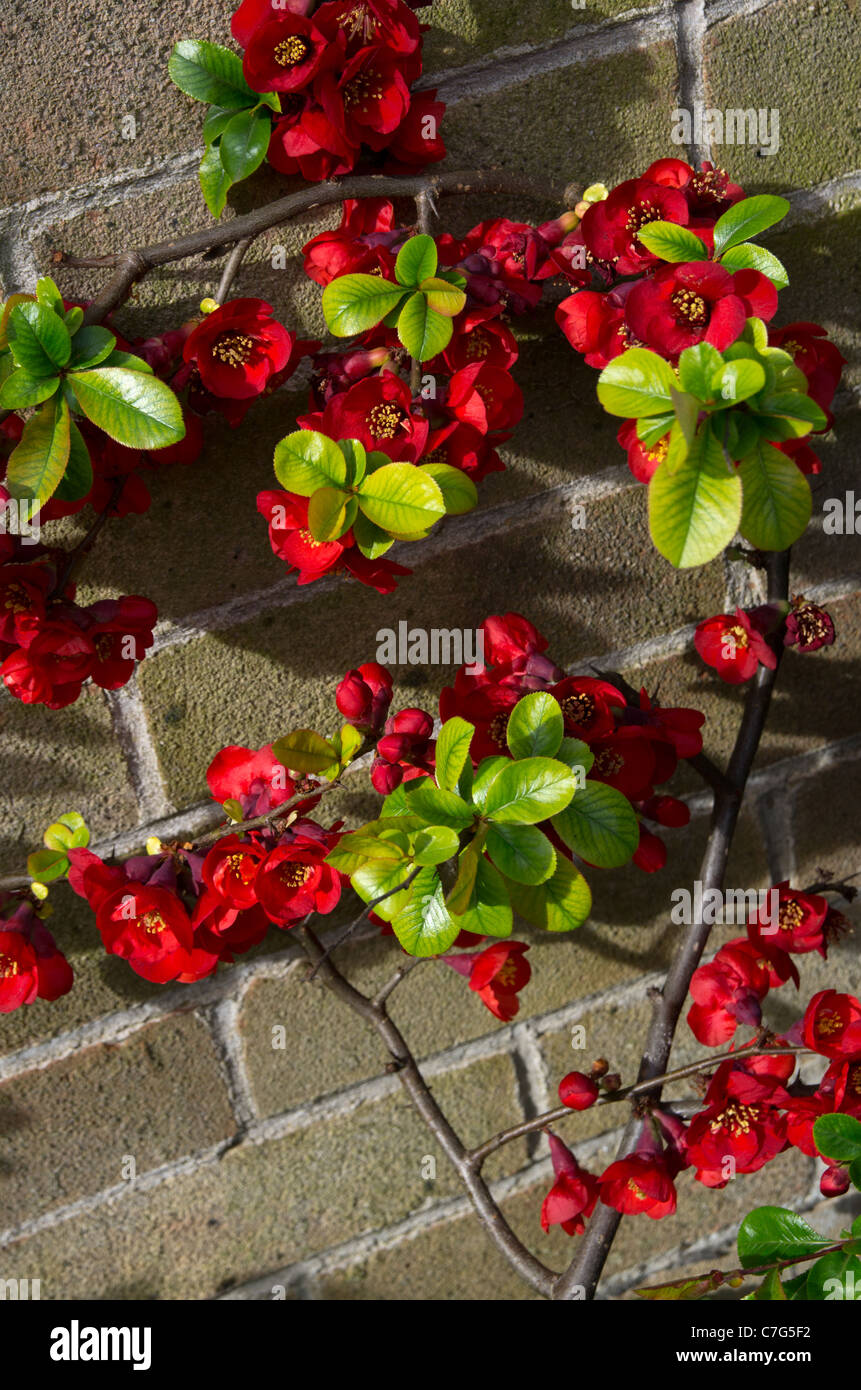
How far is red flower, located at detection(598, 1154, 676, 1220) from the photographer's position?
0.95 metres

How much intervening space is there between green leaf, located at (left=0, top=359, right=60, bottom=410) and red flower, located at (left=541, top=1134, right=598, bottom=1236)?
0.82 m

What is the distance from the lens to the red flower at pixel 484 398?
32.6 inches

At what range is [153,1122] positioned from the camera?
3.87 feet

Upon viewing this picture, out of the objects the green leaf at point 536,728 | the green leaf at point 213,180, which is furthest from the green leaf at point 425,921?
the green leaf at point 213,180

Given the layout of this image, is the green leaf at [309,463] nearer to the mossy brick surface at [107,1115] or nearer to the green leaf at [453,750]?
the green leaf at [453,750]

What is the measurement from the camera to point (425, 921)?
0.74 m

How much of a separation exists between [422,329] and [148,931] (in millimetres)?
556

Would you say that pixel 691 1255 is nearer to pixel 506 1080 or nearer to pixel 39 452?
pixel 506 1080

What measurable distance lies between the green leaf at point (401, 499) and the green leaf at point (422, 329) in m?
0.12

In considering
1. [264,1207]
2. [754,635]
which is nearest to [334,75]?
[754,635]

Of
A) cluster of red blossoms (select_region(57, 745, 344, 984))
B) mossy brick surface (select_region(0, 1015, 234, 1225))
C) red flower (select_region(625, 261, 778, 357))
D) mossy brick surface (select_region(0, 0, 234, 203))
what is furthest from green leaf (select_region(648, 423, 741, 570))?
mossy brick surface (select_region(0, 1015, 234, 1225))

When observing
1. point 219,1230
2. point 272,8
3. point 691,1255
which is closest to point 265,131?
point 272,8

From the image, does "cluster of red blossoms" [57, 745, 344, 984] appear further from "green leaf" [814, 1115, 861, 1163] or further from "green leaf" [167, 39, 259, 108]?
"green leaf" [167, 39, 259, 108]

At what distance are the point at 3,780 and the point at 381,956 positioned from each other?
1.47ft
